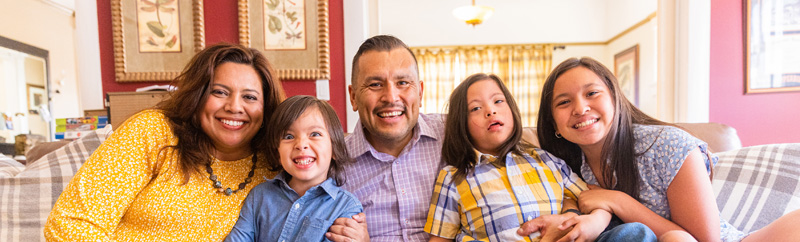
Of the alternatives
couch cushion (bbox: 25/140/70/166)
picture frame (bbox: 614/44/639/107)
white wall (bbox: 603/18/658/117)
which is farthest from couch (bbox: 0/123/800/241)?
picture frame (bbox: 614/44/639/107)

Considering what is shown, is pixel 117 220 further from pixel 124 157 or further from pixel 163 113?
pixel 163 113

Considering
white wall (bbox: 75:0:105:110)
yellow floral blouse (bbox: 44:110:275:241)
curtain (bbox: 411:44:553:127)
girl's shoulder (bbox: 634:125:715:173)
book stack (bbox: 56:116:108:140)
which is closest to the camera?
yellow floral blouse (bbox: 44:110:275:241)

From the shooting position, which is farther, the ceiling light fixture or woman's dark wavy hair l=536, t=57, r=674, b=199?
the ceiling light fixture

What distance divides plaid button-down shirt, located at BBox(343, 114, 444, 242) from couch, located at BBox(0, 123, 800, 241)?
1.15m

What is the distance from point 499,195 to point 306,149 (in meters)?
0.67

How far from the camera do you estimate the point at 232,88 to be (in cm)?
140

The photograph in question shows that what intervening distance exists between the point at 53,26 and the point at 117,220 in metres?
6.77

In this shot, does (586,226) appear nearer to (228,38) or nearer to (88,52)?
(228,38)

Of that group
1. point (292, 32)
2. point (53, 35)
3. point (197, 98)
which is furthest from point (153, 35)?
point (53, 35)

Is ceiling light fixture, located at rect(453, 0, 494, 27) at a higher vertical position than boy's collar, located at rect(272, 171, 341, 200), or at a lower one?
higher

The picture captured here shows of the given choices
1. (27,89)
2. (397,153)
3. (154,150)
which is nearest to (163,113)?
(154,150)

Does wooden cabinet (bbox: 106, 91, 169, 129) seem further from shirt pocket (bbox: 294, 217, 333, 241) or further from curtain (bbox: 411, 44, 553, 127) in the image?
curtain (bbox: 411, 44, 553, 127)

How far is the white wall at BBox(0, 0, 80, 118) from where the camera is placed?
5.38 m

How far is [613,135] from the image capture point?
4.58 feet
